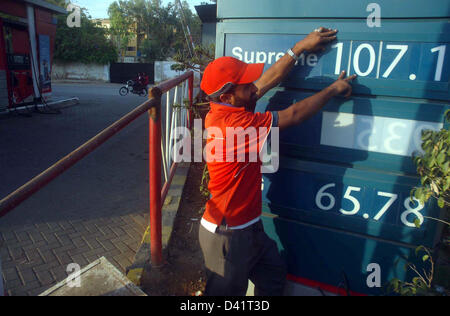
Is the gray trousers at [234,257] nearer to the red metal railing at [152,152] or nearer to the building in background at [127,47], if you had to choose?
the red metal railing at [152,152]

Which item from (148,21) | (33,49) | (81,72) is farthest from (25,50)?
(148,21)

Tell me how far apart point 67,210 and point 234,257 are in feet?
9.29

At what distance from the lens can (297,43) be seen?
2162 mm

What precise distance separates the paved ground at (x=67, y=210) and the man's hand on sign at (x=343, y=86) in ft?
7.53

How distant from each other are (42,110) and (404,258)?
1137 cm

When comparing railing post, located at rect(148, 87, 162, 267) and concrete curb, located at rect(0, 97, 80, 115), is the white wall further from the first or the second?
railing post, located at rect(148, 87, 162, 267)

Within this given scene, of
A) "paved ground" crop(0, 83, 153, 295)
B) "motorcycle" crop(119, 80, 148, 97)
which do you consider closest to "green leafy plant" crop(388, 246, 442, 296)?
"paved ground" crop(0, 83, 153, 295)

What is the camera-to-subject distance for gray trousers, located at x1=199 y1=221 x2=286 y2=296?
208 centimetres

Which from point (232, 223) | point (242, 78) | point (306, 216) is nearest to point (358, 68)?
point (242, 78)

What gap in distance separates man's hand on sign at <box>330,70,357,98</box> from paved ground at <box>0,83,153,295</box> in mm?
2295

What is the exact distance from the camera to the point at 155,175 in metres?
2.66
